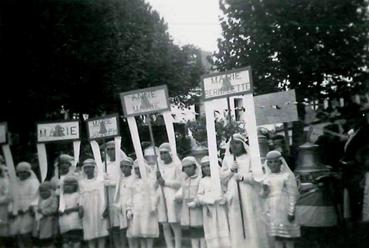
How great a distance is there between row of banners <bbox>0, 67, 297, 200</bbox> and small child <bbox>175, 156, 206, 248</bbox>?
0.41 m

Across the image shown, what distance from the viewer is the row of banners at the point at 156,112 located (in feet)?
21.6


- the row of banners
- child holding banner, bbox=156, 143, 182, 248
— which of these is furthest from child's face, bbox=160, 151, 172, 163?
the row of banners

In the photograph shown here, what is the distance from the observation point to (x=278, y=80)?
8.70 metres

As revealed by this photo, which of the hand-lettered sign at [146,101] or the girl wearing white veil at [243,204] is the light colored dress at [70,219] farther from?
the girl wearing white veil at [243,204]

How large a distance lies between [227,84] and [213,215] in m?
1.83

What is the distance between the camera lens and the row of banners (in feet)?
21.6

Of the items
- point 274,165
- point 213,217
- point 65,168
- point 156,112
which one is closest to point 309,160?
point 274,165

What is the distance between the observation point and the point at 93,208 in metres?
7.81

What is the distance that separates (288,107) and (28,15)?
564cm

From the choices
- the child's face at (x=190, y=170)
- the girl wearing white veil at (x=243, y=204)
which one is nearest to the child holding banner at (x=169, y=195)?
the child's face at (x=190, y=170)

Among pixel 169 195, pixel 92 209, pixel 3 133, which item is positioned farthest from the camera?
pixel 3 133

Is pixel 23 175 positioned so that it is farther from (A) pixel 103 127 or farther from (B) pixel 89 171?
(A) pixel 103 127

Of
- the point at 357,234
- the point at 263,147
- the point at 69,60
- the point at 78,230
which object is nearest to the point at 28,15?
the point at 69,60

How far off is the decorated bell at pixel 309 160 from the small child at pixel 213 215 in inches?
48.1
